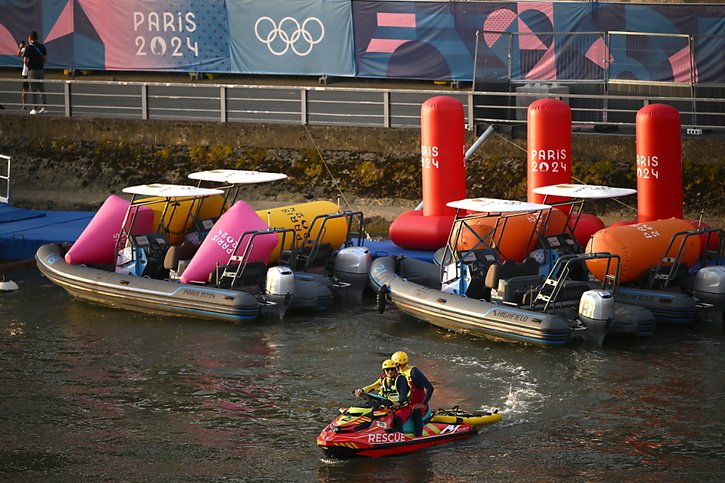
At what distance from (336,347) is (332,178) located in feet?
33.2

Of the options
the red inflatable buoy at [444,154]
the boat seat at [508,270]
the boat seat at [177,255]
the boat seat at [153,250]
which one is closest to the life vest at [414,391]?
the boat seat at [508,270]

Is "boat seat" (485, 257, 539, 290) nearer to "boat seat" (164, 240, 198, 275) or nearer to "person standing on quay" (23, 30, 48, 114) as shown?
"boat seat" (164, 240, 198, 275)

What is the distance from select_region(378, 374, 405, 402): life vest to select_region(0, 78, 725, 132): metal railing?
12.9 metres

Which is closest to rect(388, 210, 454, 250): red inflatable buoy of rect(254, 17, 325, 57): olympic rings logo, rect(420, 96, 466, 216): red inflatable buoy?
rect(420, 96, 466, 216): red inflatable buoy

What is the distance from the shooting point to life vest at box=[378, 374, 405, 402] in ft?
59.6

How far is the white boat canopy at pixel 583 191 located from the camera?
82.3 feet

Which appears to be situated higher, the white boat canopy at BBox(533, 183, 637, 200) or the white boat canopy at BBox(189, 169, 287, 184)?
the white boat canopy at BBox(189, 169, 287, 184)

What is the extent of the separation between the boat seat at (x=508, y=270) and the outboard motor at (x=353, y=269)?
3.17m

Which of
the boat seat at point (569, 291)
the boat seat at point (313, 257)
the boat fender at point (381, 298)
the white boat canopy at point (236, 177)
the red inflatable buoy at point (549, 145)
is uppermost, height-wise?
the red inflatable buoy at point (549, 145)

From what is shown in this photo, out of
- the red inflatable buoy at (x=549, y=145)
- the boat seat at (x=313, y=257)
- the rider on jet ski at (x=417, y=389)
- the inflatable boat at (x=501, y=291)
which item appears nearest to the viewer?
the rider on jet ski at (x=417, y=389)

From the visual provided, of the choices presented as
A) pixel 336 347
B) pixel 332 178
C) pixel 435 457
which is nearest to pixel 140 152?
pixel 332 178

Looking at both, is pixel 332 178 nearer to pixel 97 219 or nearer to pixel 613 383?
pixel 97 219

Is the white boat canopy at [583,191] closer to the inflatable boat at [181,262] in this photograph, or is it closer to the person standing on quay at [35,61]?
the inflatable boat at [181,262]

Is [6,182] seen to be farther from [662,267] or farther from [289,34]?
[662,267]
